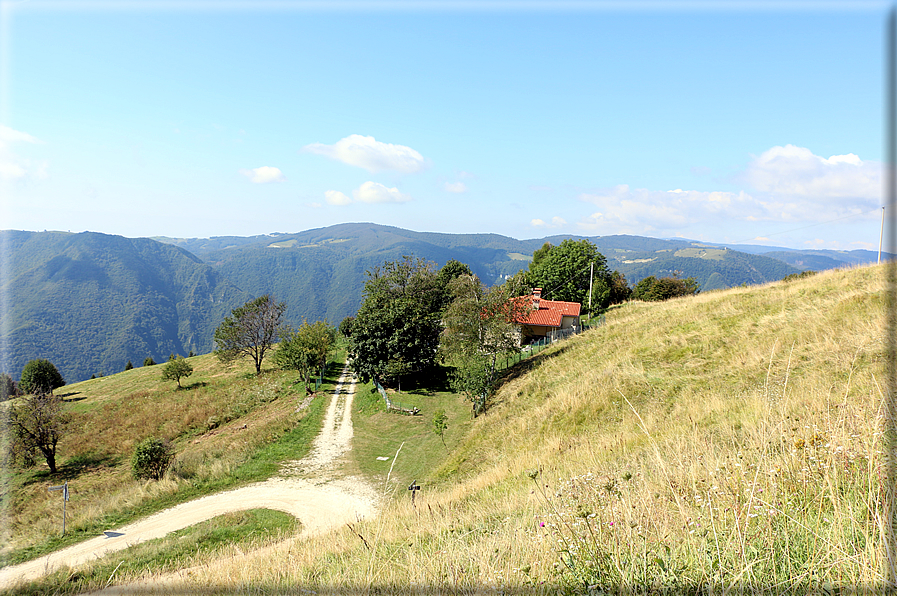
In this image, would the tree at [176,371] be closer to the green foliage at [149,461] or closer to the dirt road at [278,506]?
the green foliage at [149,461]

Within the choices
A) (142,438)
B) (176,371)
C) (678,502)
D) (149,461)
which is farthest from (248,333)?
(678,502)

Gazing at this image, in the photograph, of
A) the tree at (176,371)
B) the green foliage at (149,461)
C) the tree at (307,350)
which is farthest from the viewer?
the tree at (176,371)

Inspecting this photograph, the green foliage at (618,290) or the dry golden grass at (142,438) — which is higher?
the green foliage at (618,290)

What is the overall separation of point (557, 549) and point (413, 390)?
27.2m

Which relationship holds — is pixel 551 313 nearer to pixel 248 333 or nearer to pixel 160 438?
pixel 160 438

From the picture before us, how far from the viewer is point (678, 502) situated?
9.12 feet

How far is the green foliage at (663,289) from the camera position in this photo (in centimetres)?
6608

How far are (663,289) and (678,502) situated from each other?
73223 millimetres

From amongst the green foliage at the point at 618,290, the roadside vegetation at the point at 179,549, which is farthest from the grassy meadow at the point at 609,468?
the green foliage at the point at 618,290

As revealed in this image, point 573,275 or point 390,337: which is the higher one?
point 573,275

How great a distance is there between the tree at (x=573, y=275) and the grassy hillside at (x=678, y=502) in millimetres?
38171

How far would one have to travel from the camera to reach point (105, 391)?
42.8 metres

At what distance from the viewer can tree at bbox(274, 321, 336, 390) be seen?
31.0 metres

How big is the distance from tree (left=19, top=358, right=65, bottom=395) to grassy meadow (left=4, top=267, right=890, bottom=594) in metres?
19.5
